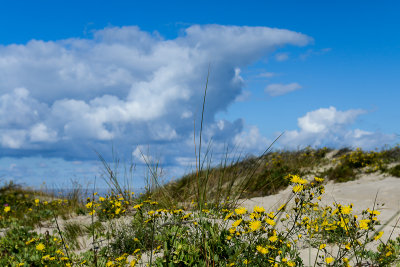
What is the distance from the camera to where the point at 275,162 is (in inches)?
501

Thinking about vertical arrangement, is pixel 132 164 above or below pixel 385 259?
above

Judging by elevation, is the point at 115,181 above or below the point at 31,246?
above

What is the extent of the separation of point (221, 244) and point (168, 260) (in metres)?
0.55

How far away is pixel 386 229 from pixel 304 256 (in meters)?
1.67

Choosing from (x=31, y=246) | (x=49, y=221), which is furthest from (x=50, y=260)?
(x=49, y=221)

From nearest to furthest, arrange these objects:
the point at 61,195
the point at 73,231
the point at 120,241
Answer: the point at 120,241 → the point at 73,231 → the point at 61,195

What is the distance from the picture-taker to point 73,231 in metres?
6.14

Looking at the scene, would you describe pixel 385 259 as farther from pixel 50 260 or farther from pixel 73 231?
pixel 73 231

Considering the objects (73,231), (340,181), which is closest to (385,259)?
(73,231)

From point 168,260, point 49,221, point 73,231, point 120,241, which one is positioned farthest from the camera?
point 49,221

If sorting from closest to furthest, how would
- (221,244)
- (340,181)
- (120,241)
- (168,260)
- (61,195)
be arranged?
1. (168,260)
2. (221,244)
3. (120,241)
4. (61,195)
5. (340,181)

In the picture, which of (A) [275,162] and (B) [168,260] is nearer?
(B) [168,260]

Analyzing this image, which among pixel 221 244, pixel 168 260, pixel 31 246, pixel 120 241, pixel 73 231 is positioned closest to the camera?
pixel 168 260

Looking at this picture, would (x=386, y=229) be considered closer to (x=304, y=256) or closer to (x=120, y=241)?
(x=304, y=256)
